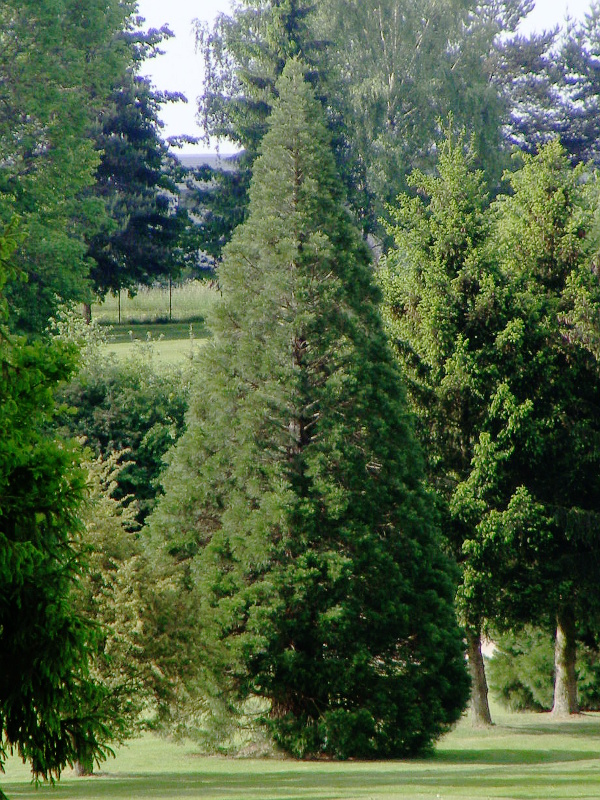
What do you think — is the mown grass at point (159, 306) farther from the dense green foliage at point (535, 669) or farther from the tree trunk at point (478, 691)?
the tree trunk at point (478, 691)

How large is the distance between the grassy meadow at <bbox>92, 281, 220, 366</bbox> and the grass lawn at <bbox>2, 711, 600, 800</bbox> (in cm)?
2492

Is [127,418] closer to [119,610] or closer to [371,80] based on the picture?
[119,610]

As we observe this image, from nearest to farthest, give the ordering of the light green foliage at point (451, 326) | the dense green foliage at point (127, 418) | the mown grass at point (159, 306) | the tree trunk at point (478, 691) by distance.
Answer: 1. the light green foliage at point (451, 326)
2. the tree trunk at point (478, 691)
3. the dense green foliage at point (127, 418)
4. the mown grass at point (159, 306)

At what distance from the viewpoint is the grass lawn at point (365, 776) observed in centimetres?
1154

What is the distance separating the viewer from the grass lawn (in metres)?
11.5

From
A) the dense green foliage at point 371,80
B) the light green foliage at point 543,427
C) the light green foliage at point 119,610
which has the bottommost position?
the light green foliage at point 119,610

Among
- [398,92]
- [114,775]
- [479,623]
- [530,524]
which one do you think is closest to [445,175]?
[530,524]

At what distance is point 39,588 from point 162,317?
45993 millimetres

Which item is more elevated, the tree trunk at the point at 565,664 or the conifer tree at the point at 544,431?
the conifer tree at the point at 544,431

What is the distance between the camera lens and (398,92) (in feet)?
135

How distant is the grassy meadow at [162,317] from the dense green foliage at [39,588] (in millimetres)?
32810

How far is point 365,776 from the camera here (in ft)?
43.5

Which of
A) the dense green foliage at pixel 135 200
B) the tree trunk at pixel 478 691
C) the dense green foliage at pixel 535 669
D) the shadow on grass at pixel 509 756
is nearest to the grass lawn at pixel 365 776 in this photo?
the shadow on grass at pixel 509 756

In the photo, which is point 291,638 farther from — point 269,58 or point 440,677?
point 269,58
